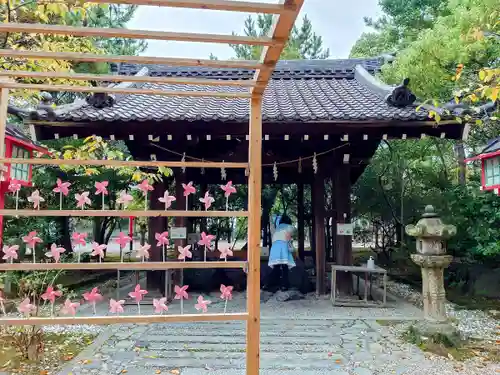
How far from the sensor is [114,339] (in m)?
4.37

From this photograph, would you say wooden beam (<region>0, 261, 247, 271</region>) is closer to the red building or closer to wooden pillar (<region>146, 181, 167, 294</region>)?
the red building

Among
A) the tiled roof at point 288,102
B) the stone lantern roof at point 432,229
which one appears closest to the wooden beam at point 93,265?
the stone lantern roof at point 432,229

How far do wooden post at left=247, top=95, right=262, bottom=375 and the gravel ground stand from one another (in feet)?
11.2

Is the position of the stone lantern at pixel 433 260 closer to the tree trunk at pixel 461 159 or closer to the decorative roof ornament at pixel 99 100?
the decorative roof ornament at pixel 99 100

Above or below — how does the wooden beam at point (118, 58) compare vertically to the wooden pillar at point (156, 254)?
above

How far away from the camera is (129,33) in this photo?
169cm

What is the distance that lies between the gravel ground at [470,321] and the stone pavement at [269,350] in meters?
1.10

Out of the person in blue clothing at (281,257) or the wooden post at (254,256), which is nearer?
the wooden post at (254,256)

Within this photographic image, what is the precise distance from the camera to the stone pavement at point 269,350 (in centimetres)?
352

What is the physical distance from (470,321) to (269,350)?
10.9 feet

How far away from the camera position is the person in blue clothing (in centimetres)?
673

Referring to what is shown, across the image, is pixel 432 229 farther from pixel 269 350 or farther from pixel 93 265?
pixel 93 265

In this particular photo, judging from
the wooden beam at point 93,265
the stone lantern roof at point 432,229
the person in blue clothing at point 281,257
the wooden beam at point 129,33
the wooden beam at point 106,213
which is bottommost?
the person in blue clothing at point 281,257

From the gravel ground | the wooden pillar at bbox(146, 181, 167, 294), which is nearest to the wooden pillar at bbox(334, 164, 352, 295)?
the gravel ground
